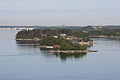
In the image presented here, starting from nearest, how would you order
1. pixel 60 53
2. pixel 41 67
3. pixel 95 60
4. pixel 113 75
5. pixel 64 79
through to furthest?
pixel 64 79 → pixel 113 75 → pixel 41 67 → pixel 95 60 → pixel 60 53

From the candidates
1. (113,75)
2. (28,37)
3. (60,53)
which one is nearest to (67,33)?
(28,37)

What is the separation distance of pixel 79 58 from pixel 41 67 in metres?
3.90

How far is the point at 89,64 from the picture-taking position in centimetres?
1873

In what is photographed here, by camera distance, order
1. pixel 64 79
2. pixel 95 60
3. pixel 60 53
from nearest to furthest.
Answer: pixel 64 79, pixel 95 60, pixel 60 53

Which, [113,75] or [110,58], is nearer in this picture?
[113,75]

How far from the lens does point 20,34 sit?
44.9 metres

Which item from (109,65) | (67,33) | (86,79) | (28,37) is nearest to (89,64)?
(109,65)

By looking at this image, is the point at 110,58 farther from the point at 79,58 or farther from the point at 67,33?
the point at 67,33

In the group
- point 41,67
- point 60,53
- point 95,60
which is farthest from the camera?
point 60,53

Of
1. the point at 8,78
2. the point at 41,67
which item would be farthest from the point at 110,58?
the point at 8,78

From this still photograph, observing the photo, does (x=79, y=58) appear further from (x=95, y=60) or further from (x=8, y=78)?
(x=8, y=78)

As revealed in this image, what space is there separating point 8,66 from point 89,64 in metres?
4.23

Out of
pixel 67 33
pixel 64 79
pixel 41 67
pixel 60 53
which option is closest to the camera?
pixel 64 79

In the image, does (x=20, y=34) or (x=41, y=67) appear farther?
(x=20, y=34)
